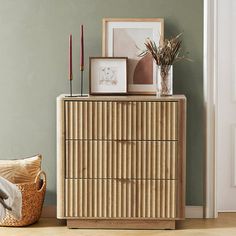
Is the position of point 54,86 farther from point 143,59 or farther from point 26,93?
point 143,59

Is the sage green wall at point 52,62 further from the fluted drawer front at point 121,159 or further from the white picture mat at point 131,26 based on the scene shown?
the fluted drawer front at point 121,159

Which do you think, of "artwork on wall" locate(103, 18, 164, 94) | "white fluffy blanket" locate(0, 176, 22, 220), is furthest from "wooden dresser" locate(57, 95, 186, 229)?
"white fluffy blanket" locate(0, 176, 22, 220)

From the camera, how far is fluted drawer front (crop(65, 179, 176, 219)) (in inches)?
183

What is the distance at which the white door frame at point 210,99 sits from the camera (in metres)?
4.87

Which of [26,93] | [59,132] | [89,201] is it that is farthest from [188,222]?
[26,93]

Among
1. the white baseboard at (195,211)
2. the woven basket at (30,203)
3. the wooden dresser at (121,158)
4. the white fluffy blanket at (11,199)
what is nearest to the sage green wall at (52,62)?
the white baseboard at (195,211)

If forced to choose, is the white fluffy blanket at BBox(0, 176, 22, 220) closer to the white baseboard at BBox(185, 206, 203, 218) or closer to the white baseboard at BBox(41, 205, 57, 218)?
the white baseboard at BBox(41, 205, 57, 218)

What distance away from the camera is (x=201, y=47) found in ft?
16.1

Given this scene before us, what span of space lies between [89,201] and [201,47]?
1319 mm

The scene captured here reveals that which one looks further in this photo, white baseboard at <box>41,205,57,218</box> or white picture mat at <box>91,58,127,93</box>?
white baseboard at <box>41,205,57,218</box>

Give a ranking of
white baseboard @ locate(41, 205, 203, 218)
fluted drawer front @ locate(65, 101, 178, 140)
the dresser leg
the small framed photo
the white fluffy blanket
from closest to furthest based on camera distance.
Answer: the white fluffy blanket < fluted drawer front @ locate(65, 101, 178, 140) < the dresser leg < the small framed photo < white baseboard @ locate(41, 205, 203, 218)

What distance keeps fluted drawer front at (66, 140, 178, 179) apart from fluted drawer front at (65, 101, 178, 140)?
5 cm

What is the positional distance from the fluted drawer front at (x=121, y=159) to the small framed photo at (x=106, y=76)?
42cm

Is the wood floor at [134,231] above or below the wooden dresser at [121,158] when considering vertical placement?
below
